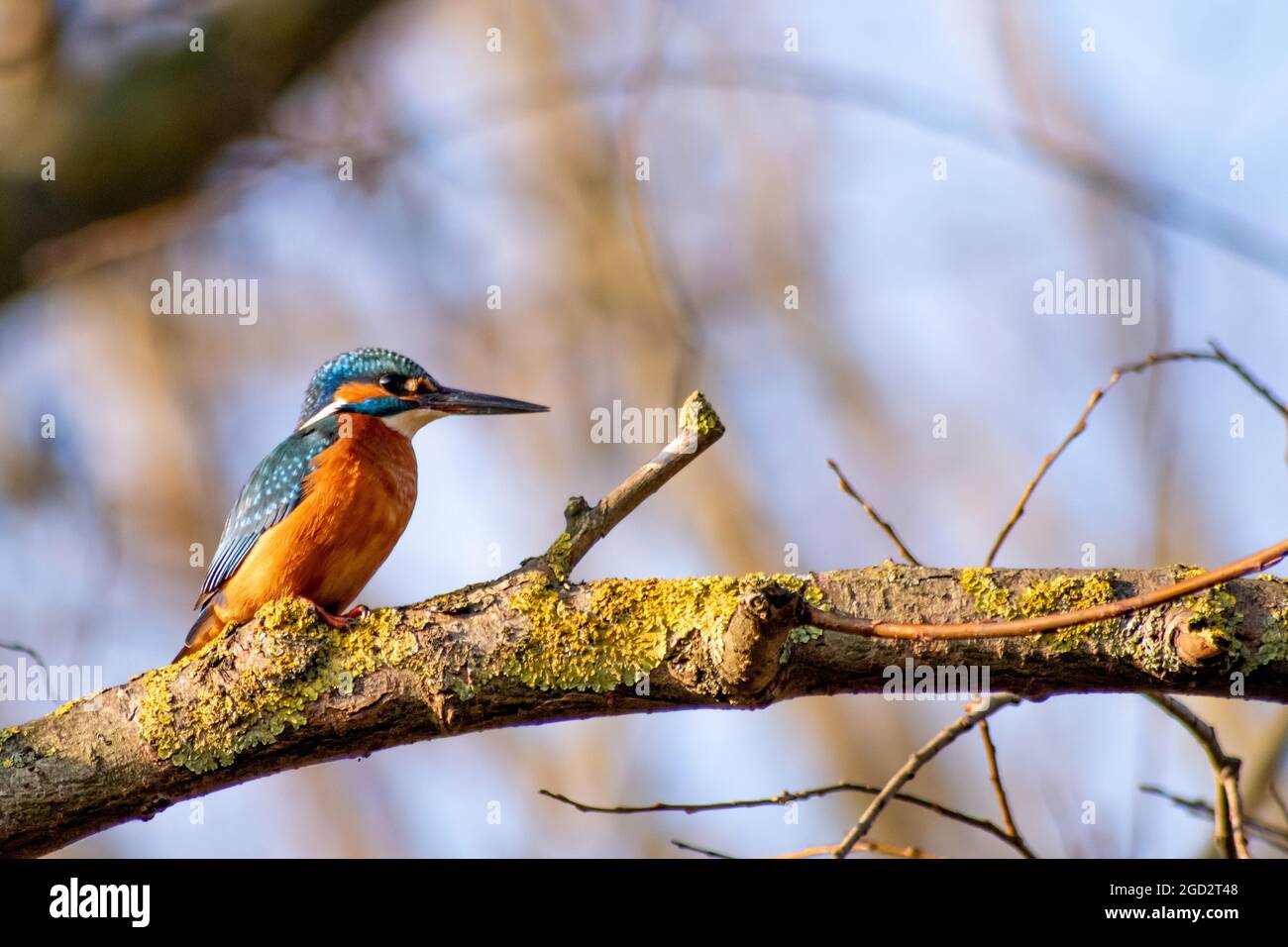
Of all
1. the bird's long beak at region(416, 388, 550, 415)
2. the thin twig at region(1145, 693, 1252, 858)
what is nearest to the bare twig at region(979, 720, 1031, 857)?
the thin twig at region(1145, 693, 1252, 858)

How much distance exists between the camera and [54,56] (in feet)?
16.6

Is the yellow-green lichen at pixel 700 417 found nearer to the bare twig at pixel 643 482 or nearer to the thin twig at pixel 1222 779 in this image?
the bare twig at pixel 643 482

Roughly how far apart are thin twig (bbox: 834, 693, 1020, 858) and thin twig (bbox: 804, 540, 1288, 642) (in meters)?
0.65

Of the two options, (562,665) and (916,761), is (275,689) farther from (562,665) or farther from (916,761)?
(916,761)

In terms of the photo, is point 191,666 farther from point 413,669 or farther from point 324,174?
point 324,174

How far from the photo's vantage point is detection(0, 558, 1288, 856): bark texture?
2494 millimetres

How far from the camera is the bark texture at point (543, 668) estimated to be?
2494 millimetres

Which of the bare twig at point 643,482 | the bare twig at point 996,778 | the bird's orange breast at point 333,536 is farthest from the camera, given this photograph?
the bird's orange breast at point 333,536

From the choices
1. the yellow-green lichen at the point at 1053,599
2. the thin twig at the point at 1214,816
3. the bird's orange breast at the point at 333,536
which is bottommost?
the thin twig at the point at 1214,816

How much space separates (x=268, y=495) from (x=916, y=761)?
235 centimetres

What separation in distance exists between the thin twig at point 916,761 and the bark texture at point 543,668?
0.80ft

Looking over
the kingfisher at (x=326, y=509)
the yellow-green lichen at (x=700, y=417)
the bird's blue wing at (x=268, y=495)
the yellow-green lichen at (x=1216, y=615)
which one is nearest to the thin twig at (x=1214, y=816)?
the yellow-green lichen at (x=1216, y=615)
